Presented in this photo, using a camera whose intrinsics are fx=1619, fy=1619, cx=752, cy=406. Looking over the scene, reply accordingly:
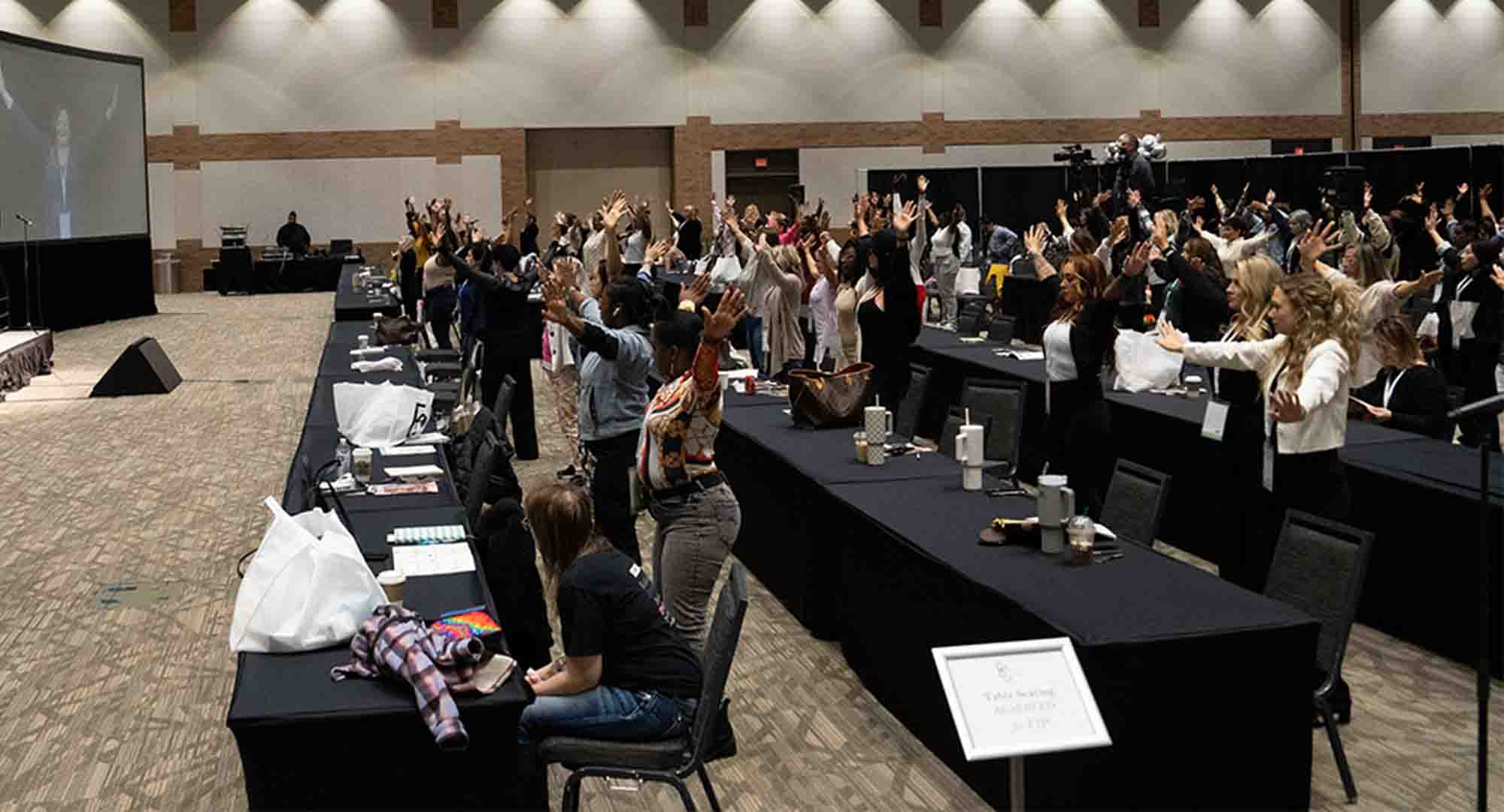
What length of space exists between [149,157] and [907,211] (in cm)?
2229

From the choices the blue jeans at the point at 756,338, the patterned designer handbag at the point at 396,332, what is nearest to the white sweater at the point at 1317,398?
the patterned designer handbag at the point at 396,332

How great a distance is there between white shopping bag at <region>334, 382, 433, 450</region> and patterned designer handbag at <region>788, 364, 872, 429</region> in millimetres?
1934

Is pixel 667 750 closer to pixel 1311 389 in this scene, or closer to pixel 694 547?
pixel 694 547

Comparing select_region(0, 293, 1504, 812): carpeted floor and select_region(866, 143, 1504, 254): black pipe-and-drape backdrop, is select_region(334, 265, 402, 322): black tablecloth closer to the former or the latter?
select_region(0, 293, 1504, 812): carpeted floor

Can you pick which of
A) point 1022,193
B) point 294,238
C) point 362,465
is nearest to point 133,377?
point 362,465

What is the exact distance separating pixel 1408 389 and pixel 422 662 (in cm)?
553

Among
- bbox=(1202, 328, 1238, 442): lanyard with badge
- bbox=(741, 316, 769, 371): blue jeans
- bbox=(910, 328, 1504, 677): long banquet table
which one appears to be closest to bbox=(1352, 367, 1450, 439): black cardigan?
bbox=(910, 328, 1504, 677): long banquet table

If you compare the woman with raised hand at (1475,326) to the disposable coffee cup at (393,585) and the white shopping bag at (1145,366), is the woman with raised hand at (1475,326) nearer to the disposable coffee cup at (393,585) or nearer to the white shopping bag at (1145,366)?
the white shopping bag at (1145,366)

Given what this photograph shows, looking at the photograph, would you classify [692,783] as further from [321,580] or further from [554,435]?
[554,435]

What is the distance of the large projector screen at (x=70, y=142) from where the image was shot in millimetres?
21688

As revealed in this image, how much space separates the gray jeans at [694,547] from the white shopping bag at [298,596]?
1.45m

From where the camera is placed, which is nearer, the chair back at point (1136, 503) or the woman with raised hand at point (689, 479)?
the woman with raised hand at point (689, 479)

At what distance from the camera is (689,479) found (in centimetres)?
593

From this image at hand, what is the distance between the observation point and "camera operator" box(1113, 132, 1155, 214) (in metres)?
20.2
